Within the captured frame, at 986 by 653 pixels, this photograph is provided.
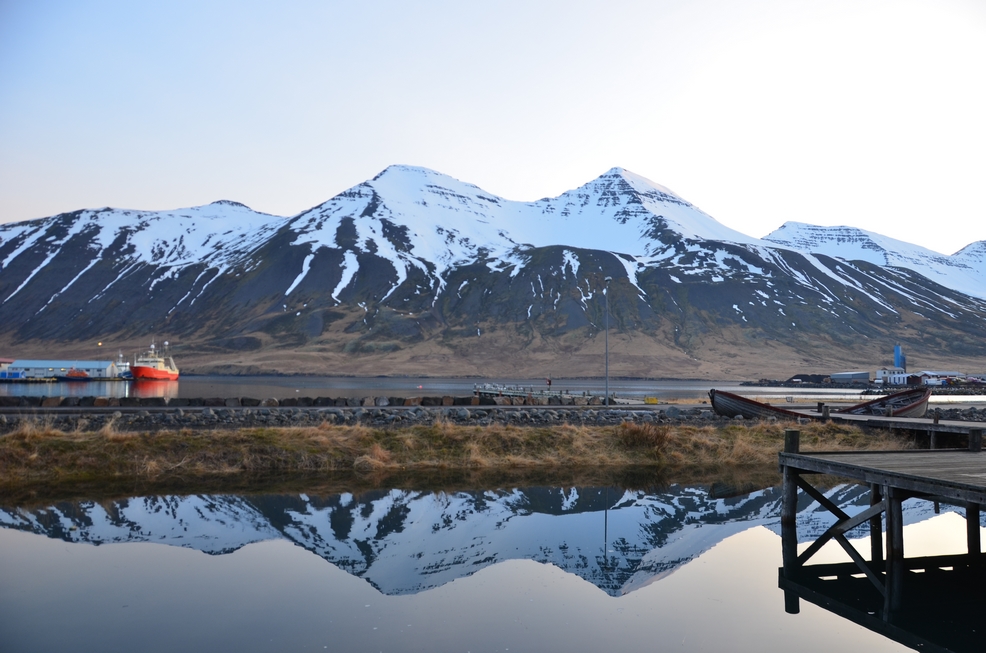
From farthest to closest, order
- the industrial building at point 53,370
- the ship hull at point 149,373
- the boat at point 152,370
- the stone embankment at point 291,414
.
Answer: the industrial building at point 53,370
the boat at point 152,370
the ship hull at point 149,373
the stone embankment at point 291,414

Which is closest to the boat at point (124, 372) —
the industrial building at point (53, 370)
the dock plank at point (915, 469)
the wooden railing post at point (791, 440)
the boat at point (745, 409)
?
the industrial building at point (53, 370)

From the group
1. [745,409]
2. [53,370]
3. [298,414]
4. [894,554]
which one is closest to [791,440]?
[894,554]

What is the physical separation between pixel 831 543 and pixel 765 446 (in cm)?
1408

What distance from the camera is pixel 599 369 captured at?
14350 cm

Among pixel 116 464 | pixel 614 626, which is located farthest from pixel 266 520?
pixel 614 626

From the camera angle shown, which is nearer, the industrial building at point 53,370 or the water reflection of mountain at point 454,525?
the water reflection of mountain at point 454,525

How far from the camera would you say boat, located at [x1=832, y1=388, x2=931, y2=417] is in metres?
37.5

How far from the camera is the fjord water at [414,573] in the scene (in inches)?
430

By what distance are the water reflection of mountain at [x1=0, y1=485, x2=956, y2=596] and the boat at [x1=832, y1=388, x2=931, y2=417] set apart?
16052mm

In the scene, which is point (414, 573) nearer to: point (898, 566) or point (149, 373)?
point (898, 566)

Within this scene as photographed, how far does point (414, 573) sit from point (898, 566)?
27.4 feet

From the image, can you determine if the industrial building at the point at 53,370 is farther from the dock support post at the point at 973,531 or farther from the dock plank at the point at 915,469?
Result: the dock support post at the point at 973,531

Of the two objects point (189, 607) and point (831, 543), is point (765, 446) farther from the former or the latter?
point (189, 607)

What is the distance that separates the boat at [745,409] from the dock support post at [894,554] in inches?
900
